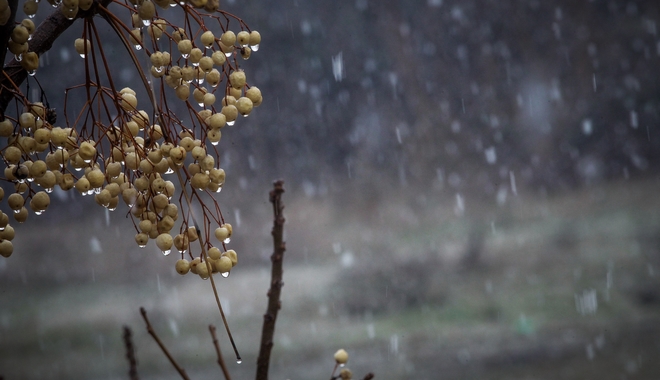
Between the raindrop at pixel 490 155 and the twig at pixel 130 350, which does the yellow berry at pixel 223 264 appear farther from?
the raindrop at pixel 490 155

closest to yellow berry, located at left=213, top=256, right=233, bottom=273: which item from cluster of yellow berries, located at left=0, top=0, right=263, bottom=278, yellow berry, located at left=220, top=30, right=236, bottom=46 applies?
cluster of yellow berries, located at left=0, top=0, right=263, bottom=278

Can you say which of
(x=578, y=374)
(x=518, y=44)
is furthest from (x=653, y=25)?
(x=578, y=374)

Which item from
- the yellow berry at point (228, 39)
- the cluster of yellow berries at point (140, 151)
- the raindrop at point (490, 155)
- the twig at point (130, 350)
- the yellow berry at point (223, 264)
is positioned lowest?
the twig at point (130, 350)

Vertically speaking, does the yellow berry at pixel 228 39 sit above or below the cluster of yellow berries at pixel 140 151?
above

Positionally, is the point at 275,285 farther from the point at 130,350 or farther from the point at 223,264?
the point at 130,350

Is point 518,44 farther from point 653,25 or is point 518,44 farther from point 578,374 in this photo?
point 578,374

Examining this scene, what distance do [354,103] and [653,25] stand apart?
161 centimetres

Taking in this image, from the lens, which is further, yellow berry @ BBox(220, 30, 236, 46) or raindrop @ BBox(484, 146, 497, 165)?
raindrop @ BBox(484, 146, 497, 165)

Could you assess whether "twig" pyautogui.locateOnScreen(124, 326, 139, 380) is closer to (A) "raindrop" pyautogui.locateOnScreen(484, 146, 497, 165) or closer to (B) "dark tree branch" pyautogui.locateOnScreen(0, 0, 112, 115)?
(B) "dark tree branch" pyautogui.locateOnScreen(0, 0, 112, 115)

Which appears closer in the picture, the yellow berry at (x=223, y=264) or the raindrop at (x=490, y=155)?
the yellow berry at (x=223, y=264)

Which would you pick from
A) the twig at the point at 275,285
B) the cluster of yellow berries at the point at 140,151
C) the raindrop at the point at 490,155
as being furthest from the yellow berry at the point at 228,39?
the raindrop at the point at 490,155

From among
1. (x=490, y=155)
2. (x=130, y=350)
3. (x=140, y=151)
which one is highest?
(x=490, y=155)

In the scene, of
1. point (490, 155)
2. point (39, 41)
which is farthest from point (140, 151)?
point (490, 155)

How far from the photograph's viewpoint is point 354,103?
7.94ft
